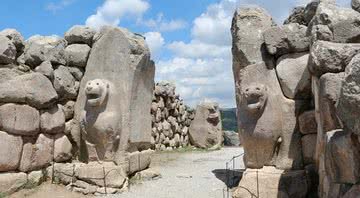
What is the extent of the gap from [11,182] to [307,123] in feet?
13.9

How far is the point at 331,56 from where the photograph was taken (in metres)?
4.39

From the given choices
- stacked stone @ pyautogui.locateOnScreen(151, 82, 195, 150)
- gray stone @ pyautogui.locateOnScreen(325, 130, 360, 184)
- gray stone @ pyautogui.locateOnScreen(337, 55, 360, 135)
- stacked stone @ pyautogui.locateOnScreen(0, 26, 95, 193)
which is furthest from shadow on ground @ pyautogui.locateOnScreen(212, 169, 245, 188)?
stacked stone @ pyautogui.locateOnScreen(151, 82, 195, 150)

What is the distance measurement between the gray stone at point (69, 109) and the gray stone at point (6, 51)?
4.06 feet

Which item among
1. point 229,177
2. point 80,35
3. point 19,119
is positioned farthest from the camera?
point 229,177

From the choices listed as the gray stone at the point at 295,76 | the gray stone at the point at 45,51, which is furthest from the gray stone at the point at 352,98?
the gray stone at the point at 45,51

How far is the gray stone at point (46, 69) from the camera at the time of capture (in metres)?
6.95

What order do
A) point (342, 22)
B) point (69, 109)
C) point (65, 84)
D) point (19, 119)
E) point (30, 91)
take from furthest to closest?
1. point (69, 109)
2. point (65, 84)
3. point (30, 91)
4. point (19, 119)
5. point (342, 22)

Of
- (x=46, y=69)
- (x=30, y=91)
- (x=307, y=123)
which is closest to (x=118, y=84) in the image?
(x=46, y=69)

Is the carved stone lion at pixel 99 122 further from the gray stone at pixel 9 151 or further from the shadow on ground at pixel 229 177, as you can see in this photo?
the shadow on ground at pixel 229 177

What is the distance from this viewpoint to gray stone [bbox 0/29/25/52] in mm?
6825

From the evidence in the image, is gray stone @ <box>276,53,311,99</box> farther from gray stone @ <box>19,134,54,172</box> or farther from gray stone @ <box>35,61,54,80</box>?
gray stone @ <box>19,134,54,172</box>

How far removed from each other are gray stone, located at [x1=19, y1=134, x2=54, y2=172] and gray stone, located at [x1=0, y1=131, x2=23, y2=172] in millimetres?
112

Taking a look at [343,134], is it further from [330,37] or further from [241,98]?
[241,98]

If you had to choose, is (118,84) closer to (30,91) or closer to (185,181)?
(30,91)
